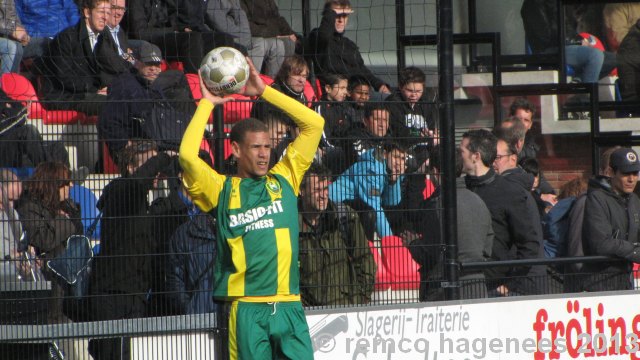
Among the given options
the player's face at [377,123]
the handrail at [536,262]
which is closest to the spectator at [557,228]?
the handrail at [536,262]

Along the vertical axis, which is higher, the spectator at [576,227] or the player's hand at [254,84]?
the player's hand at [254,84]

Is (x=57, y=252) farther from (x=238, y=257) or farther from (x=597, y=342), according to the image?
(x=597, y=342)

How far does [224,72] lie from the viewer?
6.16 m

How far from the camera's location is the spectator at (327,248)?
7.46 m

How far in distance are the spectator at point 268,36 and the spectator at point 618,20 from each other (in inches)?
178

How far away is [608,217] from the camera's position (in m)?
8.56

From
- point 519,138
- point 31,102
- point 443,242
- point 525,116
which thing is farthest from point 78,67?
point 525,116

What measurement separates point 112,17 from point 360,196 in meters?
3.04

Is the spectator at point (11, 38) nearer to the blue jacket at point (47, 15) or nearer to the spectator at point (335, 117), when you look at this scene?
the blue jacket at point (47, 15)

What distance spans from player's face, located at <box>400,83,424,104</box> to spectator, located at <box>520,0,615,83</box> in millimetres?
5590

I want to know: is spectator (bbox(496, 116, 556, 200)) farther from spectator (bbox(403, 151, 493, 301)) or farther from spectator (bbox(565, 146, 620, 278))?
spectator (bbox(403, 151, 493, 301))

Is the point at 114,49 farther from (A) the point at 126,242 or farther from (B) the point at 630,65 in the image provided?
(B) the point at 630,65

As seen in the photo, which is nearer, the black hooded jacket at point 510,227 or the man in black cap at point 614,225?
the black hooded jacket at point 510,227

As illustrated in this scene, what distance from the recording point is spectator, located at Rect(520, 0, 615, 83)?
13.0 metres
